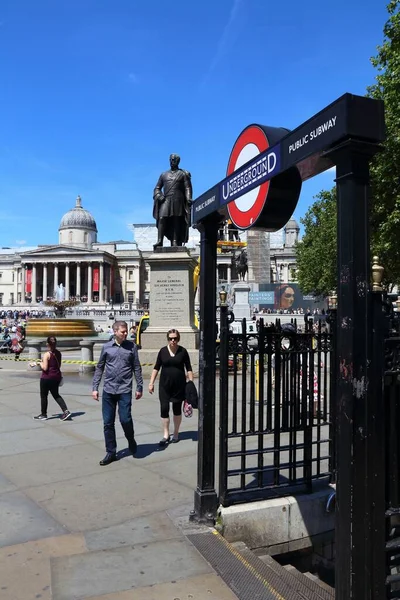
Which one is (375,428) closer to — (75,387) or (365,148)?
(365,148)

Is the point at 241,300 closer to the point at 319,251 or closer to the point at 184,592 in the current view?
the point at 319,251

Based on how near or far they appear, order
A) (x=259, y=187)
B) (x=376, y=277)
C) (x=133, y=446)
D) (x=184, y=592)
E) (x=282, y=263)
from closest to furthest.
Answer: (x=376, y=277) < (x=184, y=592) < (x=259, y=187) < (x=133, y=446) < (x=282, y=263)

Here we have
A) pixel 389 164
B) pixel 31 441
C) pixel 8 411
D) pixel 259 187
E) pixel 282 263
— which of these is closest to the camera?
pixel 259 187

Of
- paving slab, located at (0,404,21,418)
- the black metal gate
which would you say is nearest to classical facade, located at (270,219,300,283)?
paving slab, located at (0,404,21,418)

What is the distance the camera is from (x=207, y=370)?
4750mm

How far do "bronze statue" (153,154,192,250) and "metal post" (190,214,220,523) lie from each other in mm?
9786

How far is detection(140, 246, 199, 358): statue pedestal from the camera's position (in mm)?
14648

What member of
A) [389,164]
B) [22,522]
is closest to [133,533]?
[22,522]

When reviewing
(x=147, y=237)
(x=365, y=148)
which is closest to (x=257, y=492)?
(x=365, y=148)

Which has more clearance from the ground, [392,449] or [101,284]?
[101,284]

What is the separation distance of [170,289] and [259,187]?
11.2 metres

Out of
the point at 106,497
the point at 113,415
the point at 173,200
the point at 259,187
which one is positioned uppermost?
the point at 173,200

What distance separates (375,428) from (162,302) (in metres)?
12.3

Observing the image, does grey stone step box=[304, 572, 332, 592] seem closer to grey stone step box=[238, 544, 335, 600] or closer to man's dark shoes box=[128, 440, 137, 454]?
grey stone step box=[238, 544, 335, 600]
